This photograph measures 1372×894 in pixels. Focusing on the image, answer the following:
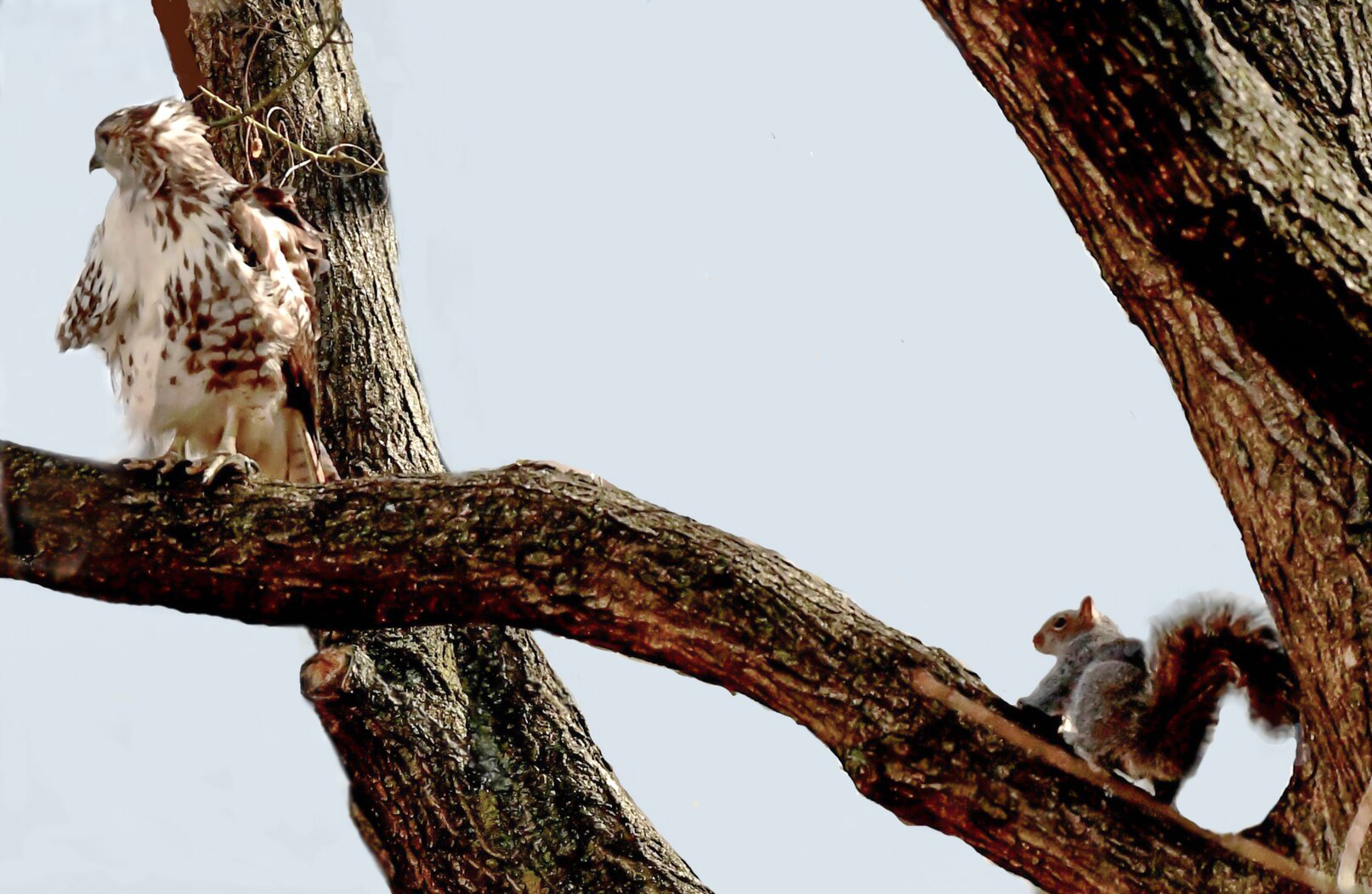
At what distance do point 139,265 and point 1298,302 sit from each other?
2.85 m

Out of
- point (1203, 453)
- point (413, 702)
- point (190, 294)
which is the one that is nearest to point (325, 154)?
point (190, 294)

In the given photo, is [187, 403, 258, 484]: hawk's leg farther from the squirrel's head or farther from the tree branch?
the squirrel's head

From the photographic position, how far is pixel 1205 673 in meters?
2.84

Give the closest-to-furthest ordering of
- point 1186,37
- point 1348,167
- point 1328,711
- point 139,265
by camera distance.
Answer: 1. point 1186,37
2. point 1328,711
3. point 1348,167
4. point 139,265

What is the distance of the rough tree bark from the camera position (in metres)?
2.34

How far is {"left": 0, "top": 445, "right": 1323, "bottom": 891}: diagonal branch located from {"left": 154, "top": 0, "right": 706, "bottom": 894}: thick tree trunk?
0.70m

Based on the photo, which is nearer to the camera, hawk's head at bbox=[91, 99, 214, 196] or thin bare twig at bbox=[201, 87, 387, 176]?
hawk's head at bbox=[91, 99, 214, 196]

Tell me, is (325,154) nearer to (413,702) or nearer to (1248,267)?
(413,702)

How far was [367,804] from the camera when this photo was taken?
3.63 meters

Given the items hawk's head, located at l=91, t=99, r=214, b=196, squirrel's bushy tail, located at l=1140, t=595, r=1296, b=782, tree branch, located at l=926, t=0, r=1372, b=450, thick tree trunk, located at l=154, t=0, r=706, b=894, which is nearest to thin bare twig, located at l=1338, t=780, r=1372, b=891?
squirrel's bushy tail, located at l=1140, t=595, r=1296, b=782

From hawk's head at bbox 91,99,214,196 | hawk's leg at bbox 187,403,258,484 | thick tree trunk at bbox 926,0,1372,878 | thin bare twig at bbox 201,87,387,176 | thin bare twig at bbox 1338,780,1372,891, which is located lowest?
thin bare twig at bbox 1338,780,1372,891

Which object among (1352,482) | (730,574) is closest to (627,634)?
(730,574)

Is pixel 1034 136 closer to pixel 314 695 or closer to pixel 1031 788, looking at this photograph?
pixel 1031 788

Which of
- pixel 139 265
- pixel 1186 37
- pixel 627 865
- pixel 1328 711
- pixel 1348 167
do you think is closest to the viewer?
pixel 1186 37
